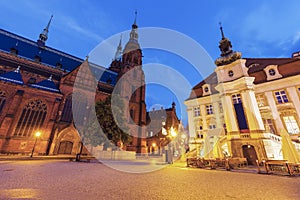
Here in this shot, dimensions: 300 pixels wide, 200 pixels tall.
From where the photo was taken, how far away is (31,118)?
2111 centimetres

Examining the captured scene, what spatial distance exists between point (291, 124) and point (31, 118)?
119ft

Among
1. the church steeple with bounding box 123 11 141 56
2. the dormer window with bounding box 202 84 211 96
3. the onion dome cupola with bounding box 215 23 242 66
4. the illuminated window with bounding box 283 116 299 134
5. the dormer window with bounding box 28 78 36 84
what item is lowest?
the illuminated window with bounding box 283 116 299 134

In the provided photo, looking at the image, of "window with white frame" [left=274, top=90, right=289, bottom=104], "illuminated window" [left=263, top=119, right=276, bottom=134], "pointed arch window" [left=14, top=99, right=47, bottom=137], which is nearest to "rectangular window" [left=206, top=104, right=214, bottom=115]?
"illuminated window" [left=263, top=119, right=276, bottom=134]

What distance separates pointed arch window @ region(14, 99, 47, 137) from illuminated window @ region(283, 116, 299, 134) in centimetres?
3451

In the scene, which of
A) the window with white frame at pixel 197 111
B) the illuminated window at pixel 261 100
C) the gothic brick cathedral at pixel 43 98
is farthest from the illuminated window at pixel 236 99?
the gothic brick cathedral at pixel 43 98

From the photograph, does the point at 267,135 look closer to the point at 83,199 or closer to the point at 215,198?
the point at 215,198

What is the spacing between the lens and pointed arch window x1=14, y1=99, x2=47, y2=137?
65.7ft

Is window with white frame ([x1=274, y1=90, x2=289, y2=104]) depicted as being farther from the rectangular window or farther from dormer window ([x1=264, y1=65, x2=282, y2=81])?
the rectangular window

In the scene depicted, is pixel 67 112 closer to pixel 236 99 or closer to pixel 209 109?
pixel 209 109

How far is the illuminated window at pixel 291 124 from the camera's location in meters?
15.9

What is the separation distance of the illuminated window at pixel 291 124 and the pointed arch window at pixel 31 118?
1359 inches

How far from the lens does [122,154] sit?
20.5 metres

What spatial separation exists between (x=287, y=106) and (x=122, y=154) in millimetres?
22965

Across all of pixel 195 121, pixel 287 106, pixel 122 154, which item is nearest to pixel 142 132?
pixel 122 154
